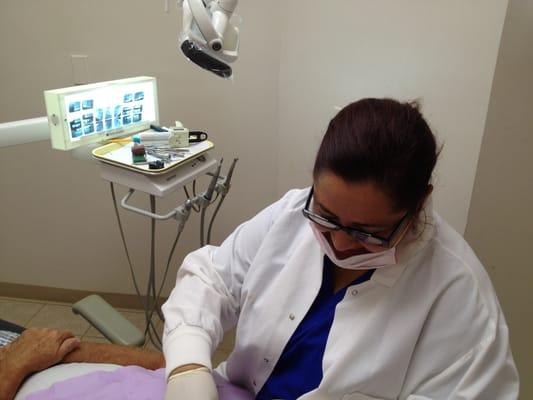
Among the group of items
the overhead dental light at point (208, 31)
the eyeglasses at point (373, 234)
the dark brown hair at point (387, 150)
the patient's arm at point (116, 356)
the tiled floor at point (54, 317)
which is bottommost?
the tiled floor at point (54, 317)

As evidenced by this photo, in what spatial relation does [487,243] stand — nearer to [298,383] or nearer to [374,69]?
[374,69]

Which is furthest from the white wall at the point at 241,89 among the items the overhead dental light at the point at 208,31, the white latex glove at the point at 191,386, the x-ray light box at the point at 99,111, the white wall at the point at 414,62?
the white latex glove at the point at 191,386

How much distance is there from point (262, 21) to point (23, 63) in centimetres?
101

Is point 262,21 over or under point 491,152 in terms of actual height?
over

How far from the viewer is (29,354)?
120 cm

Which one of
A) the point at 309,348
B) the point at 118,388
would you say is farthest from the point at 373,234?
the point at 118,388

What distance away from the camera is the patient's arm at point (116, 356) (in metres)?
1.25

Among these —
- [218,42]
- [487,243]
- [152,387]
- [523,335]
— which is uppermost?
[218,42]

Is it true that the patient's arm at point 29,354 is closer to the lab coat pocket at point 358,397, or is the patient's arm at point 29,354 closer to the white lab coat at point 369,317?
the white lab coat at point 369,317

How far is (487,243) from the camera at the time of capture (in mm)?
1545

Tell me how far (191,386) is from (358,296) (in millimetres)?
373

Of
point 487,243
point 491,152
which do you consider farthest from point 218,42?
point 487,243

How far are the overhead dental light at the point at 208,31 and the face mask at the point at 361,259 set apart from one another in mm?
482

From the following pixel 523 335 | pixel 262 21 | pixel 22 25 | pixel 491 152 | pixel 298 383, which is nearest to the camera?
pixel 298 383
